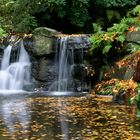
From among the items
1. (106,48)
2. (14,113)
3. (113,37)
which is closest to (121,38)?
(113,37)

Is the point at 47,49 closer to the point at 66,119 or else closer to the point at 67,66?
the point at 67,66

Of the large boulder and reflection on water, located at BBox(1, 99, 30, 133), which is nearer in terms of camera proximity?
reflection on water, located at BBox(1, 99, 30, 133)

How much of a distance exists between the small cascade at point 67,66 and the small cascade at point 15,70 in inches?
47.3

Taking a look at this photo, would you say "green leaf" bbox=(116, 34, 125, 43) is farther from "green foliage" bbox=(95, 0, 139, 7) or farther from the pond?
"green foliage" bbox=(95, 0, 139, 7)

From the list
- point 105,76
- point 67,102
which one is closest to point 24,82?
point 105,76

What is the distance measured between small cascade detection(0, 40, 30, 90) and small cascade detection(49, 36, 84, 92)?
120 cm

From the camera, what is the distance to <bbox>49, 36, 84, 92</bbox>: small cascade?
55.5ft

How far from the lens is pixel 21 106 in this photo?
1270 centimetres

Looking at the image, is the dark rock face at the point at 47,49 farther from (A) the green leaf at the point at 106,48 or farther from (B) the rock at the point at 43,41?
(A) the green leaf at the point at 106,48

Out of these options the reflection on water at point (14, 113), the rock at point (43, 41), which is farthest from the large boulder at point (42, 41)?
the reflection on water at point (14, 113)

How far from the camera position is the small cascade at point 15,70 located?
1733 cm

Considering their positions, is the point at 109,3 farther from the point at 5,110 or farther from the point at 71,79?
the point at 5,110

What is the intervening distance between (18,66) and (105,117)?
765cm

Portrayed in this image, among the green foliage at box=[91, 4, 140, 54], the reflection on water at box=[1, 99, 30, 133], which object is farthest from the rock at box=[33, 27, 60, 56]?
the reflection on water at box=[1, 99, 30, 133]
